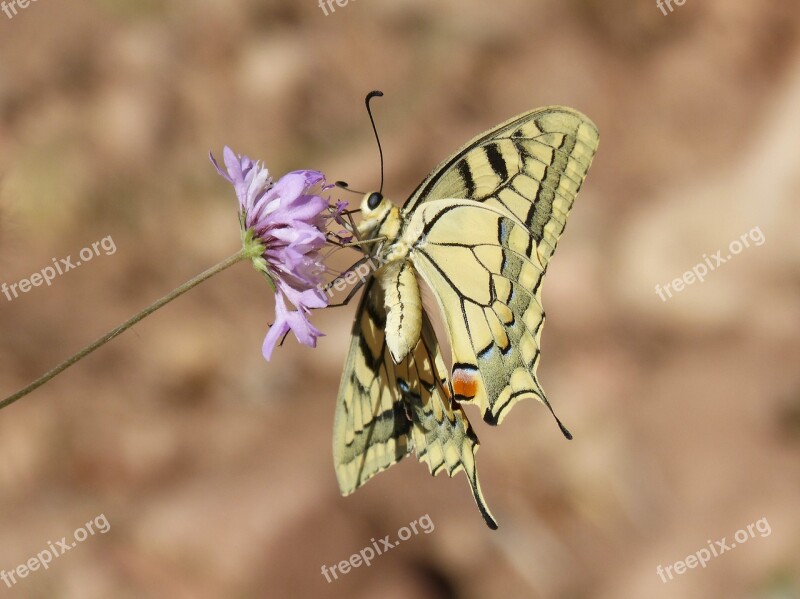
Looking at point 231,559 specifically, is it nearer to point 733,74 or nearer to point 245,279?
point 245,279

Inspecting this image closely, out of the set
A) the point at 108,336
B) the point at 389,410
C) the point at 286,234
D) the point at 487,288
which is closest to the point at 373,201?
the point at 286,234

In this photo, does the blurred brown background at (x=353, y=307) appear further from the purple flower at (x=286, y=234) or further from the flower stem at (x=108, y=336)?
the flower stem at (x=108, y=336)

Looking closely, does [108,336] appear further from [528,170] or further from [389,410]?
[528,170]

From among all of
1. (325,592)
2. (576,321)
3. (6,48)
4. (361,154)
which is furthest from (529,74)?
(325,592)

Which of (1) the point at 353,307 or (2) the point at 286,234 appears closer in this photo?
(2) the point at 286,234

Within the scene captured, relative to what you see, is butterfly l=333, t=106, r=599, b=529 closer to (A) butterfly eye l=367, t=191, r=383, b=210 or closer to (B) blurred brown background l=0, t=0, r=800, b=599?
(A) butterfly eye l=367, t=191, r=383, b=210

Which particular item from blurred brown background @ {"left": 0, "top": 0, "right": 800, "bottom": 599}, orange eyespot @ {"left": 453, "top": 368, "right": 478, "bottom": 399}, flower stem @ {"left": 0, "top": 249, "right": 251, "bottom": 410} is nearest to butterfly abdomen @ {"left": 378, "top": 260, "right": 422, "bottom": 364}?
orange eyespot @ {"left": 453, "top": 368, "right": 478, "bottom": 399}

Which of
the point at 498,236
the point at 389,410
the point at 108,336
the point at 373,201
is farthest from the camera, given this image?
the point at 389,410
